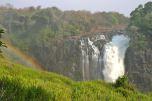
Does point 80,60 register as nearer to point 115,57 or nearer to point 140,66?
point 115,57

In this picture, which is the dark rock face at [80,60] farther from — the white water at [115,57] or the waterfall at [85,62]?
the white water at [115,57]

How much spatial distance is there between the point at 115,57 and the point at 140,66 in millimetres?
2556

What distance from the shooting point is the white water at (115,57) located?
43625 millimetres

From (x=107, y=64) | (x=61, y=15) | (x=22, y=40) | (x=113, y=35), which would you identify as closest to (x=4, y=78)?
(x=107, y=64)

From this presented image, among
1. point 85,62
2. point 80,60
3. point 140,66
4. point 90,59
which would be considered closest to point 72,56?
point 80,60

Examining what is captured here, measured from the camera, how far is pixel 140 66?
44.2 m

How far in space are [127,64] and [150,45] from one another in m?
3.02

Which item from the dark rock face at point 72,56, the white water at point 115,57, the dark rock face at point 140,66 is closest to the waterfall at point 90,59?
the dark rock face at point 72,56

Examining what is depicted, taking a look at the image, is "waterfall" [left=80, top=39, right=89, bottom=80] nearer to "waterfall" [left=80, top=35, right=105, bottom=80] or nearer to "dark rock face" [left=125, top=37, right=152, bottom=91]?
"waterfall" [left=80, top=35, right=105, bottom=80]

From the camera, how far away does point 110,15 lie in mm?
59000

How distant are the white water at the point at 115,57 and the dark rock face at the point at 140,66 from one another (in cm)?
64

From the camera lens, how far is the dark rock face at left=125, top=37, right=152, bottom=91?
4259cm

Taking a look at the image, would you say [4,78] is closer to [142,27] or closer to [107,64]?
[107,64]

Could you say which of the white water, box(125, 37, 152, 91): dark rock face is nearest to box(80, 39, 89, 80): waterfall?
the white water
